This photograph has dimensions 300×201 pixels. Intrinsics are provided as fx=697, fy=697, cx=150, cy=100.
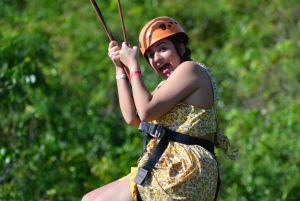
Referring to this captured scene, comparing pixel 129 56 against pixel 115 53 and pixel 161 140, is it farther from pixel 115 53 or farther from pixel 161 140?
pixel 161 140

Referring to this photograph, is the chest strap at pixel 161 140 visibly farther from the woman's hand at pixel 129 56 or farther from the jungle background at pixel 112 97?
the jungle background at pixel 112 97

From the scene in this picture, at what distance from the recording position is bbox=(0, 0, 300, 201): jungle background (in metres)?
6.97

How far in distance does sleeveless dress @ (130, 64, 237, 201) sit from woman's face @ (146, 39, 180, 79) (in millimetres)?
212

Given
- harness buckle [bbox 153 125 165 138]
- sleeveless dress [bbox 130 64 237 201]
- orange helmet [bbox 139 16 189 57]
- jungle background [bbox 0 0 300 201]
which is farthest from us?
jungle background [bbox 0 0 300 201]

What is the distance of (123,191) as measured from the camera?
11.8 ft

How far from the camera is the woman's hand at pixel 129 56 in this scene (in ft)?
11.9

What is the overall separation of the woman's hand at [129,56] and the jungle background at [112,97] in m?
2.68

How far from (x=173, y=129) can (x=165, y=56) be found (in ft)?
1.37

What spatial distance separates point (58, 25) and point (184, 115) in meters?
9.84

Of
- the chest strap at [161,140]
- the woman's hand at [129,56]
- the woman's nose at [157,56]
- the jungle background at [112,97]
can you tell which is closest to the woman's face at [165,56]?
the woman's nose at [157,56]

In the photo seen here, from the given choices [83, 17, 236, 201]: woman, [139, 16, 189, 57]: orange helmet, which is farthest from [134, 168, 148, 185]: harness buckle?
[139, 16, 189, 57]: orange helmet

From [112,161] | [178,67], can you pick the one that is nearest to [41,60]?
[112,161]

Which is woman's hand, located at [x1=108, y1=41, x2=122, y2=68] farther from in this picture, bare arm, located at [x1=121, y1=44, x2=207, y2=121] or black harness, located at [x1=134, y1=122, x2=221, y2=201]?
black harness, located at [x1=134, y1=122, x2=221, y2=201]

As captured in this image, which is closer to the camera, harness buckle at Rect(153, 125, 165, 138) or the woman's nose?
harness buckle at Rect(153, 125, 165, 138)
